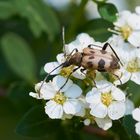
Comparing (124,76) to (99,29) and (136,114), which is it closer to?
(136,114)

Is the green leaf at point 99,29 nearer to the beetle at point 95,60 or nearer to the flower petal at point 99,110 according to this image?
the beetle at point 95,60

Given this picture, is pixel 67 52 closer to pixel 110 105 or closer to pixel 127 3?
pixel 110 105

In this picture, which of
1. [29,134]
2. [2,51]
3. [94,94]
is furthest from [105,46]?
[2,51]

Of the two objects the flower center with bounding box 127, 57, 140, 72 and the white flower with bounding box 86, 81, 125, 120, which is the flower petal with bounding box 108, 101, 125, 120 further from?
the flower center with bounding box 127, 57, 140, 72

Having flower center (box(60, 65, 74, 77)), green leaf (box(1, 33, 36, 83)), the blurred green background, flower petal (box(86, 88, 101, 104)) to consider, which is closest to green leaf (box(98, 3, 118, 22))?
the blurred green background

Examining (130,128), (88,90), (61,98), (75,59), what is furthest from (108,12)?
(130,128)

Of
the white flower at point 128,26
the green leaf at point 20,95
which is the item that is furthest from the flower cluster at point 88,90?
the green leaf at point 20,95
